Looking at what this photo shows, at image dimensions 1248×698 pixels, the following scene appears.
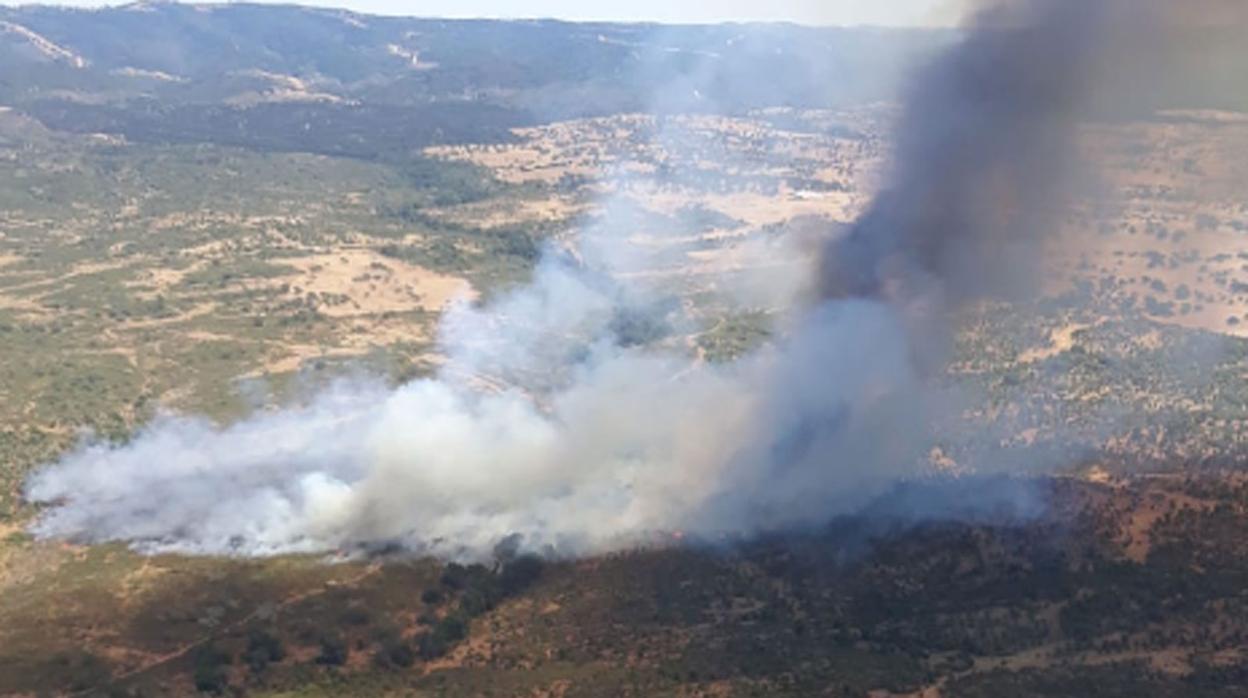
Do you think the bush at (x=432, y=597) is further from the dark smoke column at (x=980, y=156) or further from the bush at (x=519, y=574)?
the dark smoke column at (x=980, y=156)

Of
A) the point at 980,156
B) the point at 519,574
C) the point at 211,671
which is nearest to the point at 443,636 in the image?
the point at 519,574

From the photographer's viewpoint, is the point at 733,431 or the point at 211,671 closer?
the point at 211,671

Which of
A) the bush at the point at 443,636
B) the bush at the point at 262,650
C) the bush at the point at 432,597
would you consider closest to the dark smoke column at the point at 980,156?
the bush at the point at 432,597

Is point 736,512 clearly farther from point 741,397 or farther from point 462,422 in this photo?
point 462,422

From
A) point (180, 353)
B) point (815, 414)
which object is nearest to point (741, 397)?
point (815, 414)

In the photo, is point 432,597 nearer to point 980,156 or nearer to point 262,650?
point 262,650

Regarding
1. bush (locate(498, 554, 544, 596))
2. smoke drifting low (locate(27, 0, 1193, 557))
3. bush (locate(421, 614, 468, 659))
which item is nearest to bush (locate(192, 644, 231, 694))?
bush (locate(421, 614, 468, 659))

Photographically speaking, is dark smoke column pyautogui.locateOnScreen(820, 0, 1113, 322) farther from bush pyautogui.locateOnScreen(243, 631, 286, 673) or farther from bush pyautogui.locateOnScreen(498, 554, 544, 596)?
bush pyautogui.locateOnScreen(243, 631, 286, 673)
